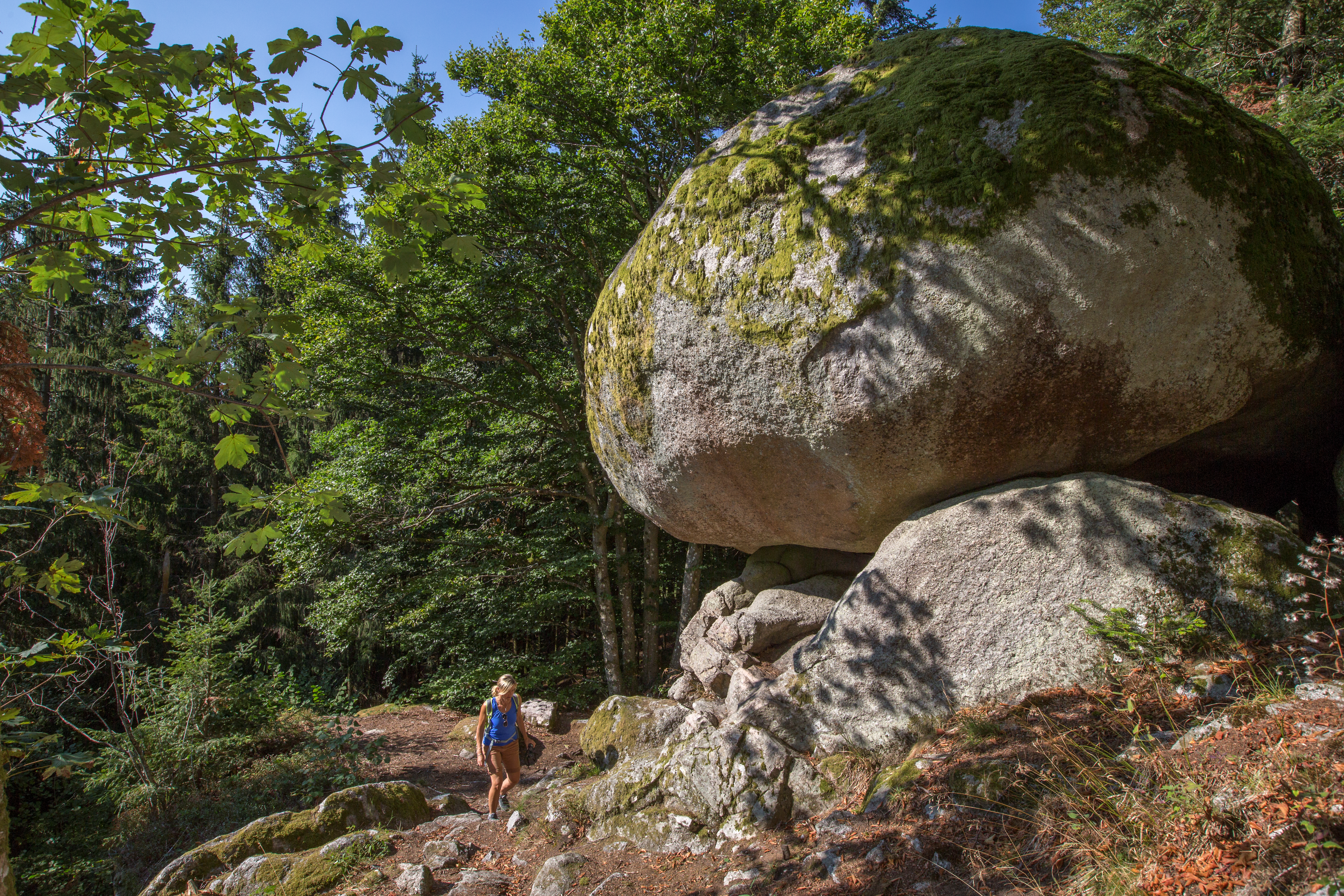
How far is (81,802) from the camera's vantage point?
724 centimetres

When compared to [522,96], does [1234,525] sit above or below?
below

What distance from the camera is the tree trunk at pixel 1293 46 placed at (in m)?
7.92

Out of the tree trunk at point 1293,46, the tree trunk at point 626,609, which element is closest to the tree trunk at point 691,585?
the tree trunk at point 626,609

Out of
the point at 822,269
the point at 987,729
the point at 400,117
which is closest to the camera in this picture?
the point at 400,117

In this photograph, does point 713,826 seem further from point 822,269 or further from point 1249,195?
point 1249,195

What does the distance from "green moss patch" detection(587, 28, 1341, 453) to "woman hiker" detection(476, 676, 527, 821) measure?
298cm

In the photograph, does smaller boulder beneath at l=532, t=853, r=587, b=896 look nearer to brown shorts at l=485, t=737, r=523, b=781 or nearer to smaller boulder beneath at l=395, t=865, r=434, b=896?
smaller boulder beneath at l=395, t=865, r=434, b=896

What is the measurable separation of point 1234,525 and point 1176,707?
3.77 ft

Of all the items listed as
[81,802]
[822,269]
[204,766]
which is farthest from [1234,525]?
[81,802]

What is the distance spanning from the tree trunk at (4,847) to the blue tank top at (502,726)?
3673mm

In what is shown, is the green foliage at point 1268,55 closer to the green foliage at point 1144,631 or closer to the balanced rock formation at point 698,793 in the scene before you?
the green foliage at point 1144,631

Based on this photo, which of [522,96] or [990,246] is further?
[522,96]

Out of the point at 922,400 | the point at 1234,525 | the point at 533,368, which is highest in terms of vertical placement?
the point at 533,368

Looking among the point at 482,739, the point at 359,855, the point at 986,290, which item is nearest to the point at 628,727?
the point at 482,739
